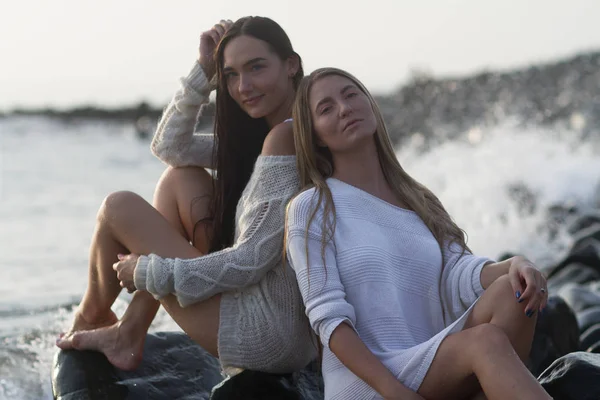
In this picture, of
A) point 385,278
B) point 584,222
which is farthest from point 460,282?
point 584,222

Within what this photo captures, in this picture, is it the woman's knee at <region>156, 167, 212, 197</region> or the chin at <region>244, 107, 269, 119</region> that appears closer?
the chin at <region>244, 107, 269, 119</region>

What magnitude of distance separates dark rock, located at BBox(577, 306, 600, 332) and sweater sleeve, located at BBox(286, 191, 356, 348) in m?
2.71

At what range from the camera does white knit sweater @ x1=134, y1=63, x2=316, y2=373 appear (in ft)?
11.7

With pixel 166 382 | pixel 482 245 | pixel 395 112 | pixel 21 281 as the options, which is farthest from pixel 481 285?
pixel 395 112

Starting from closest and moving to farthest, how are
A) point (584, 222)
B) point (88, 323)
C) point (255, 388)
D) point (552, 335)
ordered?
point (255, 388), point (88, 323), point (552, 335), point (584, 222)

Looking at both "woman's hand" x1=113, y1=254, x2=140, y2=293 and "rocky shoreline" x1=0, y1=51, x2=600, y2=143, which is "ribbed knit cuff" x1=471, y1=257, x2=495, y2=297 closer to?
"woman's hand" x1=113, y1=254, x2=140, y2=293

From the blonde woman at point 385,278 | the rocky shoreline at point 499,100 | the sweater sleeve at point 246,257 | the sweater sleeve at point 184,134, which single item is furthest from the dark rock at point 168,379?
the rocky shoreline at point 499,100

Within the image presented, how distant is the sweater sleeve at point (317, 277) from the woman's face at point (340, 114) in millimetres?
319

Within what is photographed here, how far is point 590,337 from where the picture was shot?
5.13m

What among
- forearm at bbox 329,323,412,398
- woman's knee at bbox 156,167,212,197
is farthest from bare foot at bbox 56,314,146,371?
forearm at bbox 329,323,412,398

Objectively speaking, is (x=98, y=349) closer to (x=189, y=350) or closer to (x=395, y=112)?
(x=189, y=350)

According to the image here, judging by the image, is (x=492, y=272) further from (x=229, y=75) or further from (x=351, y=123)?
(x=229, y=75)

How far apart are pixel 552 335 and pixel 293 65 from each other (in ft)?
6.26

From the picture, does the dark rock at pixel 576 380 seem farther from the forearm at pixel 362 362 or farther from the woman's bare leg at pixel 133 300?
the woman's bare leg at pixel 133 300
